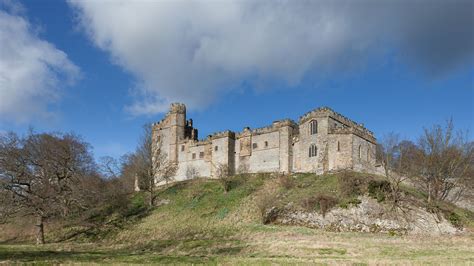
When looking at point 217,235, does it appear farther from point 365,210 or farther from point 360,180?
point 360,180

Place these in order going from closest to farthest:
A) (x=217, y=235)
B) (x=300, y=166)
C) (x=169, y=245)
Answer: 1. (x=169, y=245)
2. (x=217, y=235)
3. (x=300, y=166)

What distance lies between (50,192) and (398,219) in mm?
31794

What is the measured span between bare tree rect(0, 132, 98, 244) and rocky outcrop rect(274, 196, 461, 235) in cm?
2145

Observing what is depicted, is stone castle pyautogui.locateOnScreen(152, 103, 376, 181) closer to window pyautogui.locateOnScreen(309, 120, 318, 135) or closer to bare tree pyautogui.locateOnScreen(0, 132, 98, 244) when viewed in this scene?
window pyautogui.locateOnScreen(309, 120, 318, 135)

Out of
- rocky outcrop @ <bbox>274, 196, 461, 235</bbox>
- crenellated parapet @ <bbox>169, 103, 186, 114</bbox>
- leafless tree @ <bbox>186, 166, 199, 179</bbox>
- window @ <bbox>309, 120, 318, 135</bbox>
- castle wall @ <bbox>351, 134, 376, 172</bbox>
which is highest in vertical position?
crenellated parapet @ <bbox>169, 103, 186, 114</bbox>

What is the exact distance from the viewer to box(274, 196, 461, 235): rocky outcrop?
35844 mm

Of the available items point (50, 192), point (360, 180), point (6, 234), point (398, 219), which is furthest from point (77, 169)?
point (398, 219)

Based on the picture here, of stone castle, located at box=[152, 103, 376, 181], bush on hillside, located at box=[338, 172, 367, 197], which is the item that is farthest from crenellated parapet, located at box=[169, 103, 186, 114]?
bush on hillside, located at box=[338, 172, 367, 197]

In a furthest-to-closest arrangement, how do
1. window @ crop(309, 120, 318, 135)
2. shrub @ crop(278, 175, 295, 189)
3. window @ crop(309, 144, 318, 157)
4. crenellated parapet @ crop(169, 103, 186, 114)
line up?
crenellated parapet @ crop(169, 103, 186, 114) < window @ crop(309, 120, 318, 135) < window @ crop(309, 144, 318, 157) < shrub @ crop(278, 175, 295, 189)

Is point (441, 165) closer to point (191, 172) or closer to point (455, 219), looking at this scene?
point (455, 219)

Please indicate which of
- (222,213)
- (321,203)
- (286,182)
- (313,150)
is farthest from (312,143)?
(222,213)

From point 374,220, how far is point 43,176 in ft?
104

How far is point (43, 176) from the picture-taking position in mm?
43406

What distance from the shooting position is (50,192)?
137 ft
